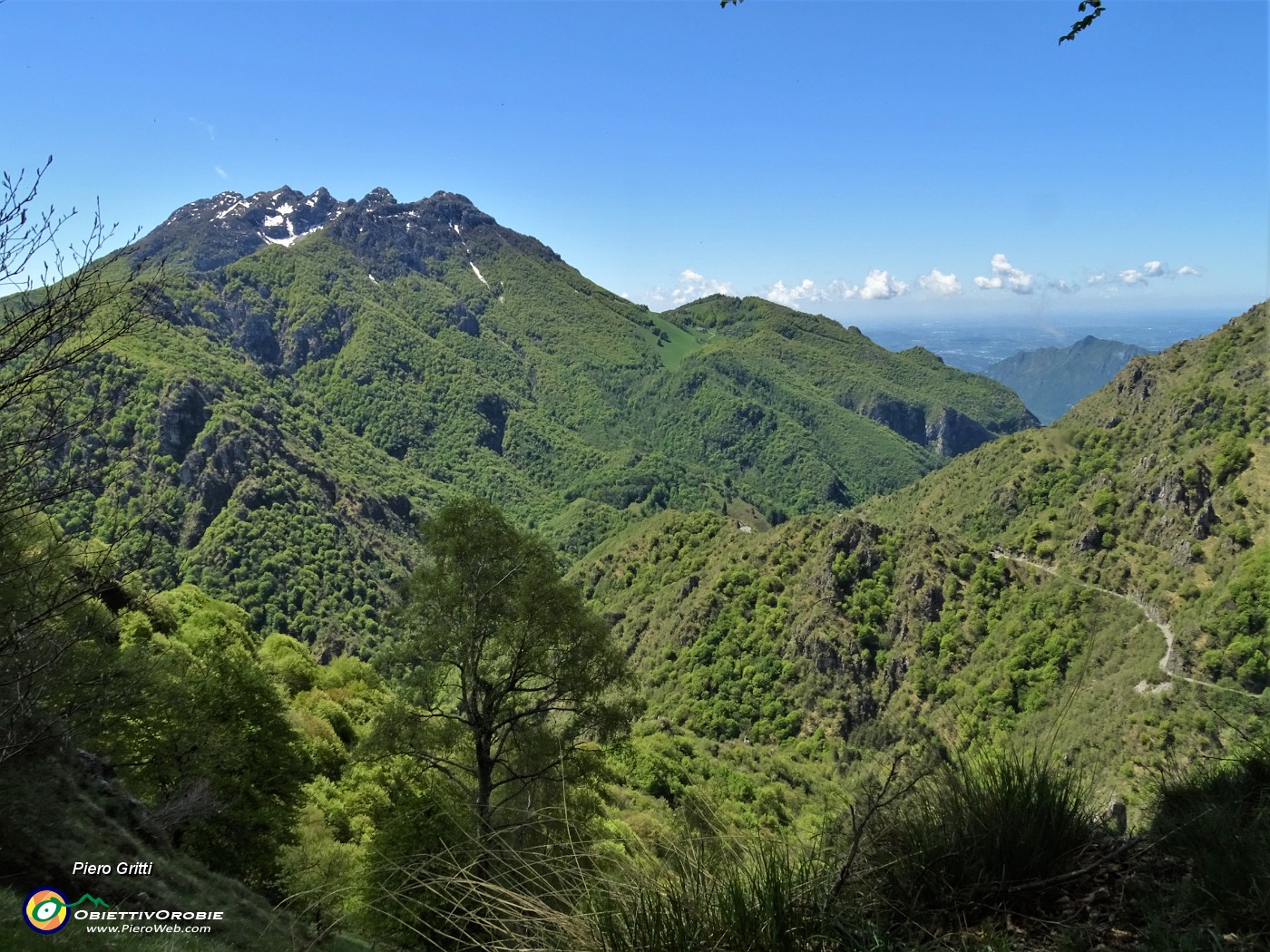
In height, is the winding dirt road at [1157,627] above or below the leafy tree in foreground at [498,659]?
below

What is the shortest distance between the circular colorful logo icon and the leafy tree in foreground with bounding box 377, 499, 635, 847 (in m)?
4.68

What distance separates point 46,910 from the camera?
22.6 feet

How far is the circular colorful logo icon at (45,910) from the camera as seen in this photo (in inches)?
258

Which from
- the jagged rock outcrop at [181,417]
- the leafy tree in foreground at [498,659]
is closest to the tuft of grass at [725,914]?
the leafy tree in foreground at [498,659]

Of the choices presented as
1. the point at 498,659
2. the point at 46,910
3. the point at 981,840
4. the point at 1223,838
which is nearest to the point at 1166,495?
the point at 498,659

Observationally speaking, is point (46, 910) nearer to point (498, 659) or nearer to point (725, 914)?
point (498, 659)

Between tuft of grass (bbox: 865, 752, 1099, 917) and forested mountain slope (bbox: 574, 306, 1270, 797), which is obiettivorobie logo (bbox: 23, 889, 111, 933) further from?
forested mountain slope (bbox: 574, 306, 1270, 797)

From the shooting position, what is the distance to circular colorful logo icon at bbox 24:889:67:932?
655cm

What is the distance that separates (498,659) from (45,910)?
19.8 feet

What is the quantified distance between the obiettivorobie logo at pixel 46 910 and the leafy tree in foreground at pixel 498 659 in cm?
465

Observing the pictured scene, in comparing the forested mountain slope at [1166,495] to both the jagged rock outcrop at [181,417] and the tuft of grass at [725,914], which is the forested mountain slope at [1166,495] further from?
the jagged rock outcrop at [181,417]

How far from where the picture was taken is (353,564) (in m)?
131

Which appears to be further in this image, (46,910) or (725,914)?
(46,910)

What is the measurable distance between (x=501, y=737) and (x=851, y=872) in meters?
9.34
